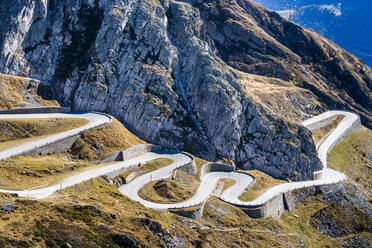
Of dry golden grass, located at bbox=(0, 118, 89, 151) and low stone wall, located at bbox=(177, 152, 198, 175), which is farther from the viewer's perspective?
low stone wall, located at bbox=(177, 152, 198, 175)

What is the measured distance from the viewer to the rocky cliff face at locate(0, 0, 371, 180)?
80.4 metres

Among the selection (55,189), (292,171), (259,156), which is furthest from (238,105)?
(55,189)

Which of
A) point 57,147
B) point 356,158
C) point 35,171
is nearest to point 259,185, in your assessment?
point 57,147

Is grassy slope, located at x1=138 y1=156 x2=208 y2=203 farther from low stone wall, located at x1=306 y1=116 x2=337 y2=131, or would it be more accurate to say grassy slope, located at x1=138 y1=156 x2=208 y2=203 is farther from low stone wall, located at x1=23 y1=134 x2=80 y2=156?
low stone wall, located at x1=306 y1=116 x2=337 y2=131

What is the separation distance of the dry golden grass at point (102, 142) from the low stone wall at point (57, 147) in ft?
3.02

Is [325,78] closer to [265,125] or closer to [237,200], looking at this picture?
[265,125]

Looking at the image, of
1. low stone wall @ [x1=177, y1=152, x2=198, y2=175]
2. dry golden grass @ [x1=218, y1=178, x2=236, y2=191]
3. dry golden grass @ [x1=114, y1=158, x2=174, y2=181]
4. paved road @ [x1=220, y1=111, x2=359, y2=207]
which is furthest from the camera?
dry golden grass @ [x1=218, y1=178, x2=236, y2=191]

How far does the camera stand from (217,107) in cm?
8931

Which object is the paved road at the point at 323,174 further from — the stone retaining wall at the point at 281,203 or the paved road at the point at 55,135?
Result: the paved road at the point at 55,135

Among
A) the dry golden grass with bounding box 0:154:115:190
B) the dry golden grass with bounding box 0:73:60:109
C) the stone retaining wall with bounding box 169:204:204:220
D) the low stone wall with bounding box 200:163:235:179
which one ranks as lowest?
the dry golden grass with bounding box 0:154:115:190

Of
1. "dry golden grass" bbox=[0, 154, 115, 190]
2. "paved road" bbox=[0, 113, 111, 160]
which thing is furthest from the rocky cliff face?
"dry golden grass" bbox=[0, 154, 115, 190]

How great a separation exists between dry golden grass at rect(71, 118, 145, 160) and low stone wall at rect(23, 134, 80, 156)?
92 cm

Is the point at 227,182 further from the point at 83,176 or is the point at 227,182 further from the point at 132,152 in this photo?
the point at 83,176

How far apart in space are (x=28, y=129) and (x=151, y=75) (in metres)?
33.3
